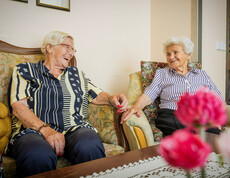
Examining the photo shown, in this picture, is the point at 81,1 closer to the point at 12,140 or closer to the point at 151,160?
the point at 12,140

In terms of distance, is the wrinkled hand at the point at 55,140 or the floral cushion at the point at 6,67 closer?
the wrinkled hand at the point at 55,140

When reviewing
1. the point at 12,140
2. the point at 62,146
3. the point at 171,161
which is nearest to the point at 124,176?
the point at 171,161

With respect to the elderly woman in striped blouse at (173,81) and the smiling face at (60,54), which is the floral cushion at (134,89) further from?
the smiling face at (60,54)

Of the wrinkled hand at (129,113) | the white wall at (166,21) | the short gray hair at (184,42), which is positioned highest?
the white wall at (166,21)

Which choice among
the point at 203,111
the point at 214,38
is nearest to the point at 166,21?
the point at 214,38

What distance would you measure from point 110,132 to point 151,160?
23.3 inches

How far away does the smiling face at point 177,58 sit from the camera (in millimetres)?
1811

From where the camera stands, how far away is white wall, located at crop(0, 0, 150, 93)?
5.92ft

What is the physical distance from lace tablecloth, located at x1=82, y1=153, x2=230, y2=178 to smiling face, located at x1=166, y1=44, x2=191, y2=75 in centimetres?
114

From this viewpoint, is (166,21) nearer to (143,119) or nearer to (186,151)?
(143,119)

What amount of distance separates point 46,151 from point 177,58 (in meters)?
1.36

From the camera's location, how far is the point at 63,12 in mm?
2010

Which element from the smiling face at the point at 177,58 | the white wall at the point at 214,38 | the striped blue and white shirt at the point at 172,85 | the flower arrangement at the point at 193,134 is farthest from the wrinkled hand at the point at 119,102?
the white wall at the point at 214,38

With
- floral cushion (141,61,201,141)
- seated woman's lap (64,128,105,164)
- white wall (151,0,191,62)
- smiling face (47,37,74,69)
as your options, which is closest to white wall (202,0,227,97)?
white wall (151,0,191,62)
